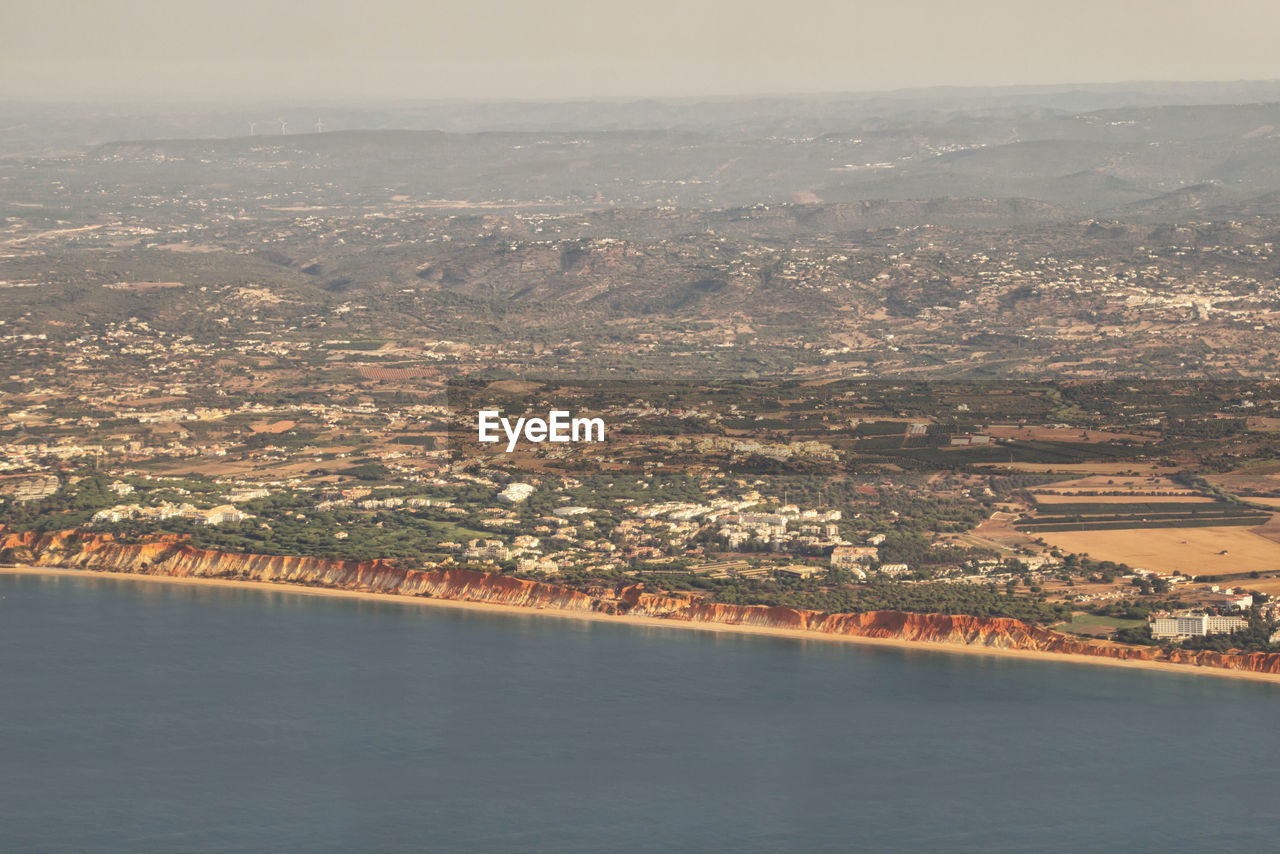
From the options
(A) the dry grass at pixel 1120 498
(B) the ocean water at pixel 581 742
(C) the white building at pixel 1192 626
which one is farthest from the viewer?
(A) the dry grass at pixel 1120 498

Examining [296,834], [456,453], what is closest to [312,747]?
[296,834]

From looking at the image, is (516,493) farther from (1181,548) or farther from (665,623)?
(1181,548)

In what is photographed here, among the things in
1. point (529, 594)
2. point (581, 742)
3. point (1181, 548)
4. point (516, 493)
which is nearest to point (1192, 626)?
point (1181, 548)

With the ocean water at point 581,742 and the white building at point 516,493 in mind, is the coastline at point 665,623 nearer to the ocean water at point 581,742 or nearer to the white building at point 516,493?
the ocean water at point 581,742

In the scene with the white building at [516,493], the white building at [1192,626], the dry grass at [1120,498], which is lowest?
the white building at [516,493]

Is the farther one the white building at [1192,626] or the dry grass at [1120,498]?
the dry grass at [1120,498]

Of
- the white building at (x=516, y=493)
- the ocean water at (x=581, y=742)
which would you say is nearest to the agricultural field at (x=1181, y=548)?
the ocean water at (x=581, y=742)

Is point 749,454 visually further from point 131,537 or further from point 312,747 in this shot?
point 312,747
